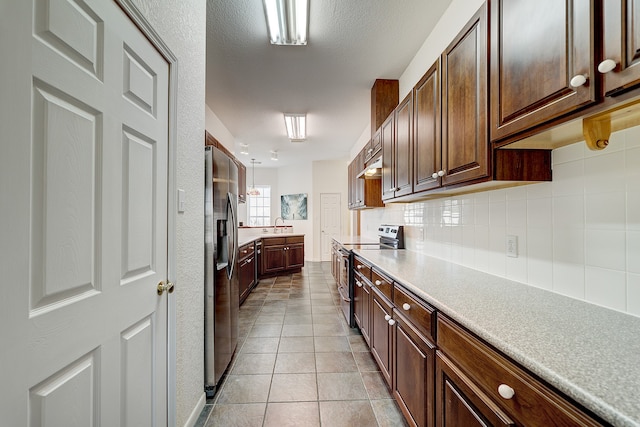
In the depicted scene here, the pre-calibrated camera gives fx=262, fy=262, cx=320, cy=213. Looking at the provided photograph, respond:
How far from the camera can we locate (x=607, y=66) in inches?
27.3

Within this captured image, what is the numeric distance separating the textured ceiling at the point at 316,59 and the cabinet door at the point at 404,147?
66 centimetres

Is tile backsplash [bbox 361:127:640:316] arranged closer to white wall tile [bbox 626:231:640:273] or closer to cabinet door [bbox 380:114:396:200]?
white wall tile [bbox 626:231:640:273]

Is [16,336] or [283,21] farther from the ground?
[283,21]

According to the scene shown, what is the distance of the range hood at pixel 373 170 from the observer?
2.87 m

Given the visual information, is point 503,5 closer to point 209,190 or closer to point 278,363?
point 209,190

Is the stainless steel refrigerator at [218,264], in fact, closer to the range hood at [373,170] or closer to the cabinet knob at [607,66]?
the range hood at [373,170]

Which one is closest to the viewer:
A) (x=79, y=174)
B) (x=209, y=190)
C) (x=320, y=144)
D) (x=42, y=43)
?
(x=42, y=43)

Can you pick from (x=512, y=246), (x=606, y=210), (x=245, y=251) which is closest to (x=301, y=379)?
(x=512, y=246)

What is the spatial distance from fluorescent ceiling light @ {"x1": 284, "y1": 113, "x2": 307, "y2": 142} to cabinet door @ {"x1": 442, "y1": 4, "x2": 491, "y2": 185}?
9.53 ft

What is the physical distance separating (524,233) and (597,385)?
0.96m

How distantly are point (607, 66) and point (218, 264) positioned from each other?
2.08 m

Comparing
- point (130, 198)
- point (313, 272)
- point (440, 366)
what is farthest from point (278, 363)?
point (313, 272)

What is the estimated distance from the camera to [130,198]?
1055 mm

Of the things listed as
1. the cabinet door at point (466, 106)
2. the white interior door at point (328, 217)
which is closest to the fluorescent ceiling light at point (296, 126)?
the white interior door at point (328, 217)
